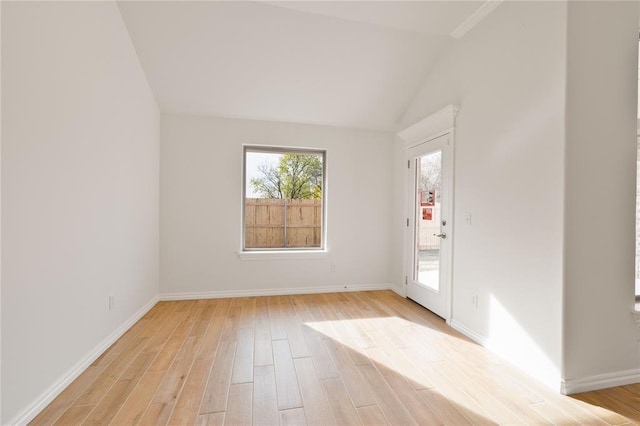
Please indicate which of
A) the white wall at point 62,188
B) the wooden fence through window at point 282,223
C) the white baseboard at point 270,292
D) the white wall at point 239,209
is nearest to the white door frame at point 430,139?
the white wall at point 239,209

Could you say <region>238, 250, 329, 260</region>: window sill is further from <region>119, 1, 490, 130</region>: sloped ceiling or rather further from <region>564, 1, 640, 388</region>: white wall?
<region>564, 1, 640, 388</region>: white wall

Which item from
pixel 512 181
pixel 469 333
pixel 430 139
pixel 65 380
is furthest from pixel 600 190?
pixel 65 380

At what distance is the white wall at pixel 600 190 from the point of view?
1.90 meters

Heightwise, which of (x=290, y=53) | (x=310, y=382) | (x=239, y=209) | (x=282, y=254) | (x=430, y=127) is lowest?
(x=310, y=382)

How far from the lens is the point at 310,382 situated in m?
1.98

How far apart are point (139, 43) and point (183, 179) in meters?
1.53

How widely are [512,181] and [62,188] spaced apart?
3212 millimetres

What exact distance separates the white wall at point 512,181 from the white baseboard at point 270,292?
1510mm

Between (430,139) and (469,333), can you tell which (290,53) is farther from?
(469,333)

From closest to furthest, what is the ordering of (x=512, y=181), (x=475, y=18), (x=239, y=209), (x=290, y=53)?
(x=512, y=181)
(x=475, y=18)
(x=290, y=53)
(x=239, y=209)

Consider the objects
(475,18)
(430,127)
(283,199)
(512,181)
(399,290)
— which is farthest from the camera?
(283,199)

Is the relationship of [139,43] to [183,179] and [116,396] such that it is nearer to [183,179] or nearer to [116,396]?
[183,179]

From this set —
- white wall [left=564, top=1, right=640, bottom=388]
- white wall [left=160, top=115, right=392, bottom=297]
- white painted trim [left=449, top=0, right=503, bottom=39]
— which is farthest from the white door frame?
white wall [left=564, top=1, right=640, bottom=388]

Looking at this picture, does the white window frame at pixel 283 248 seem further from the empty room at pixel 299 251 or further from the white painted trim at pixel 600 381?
the white painted trim at pixel 600 381
